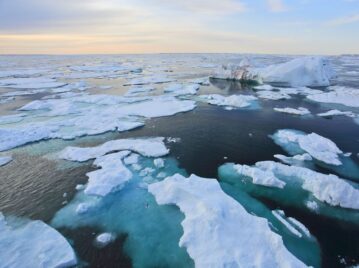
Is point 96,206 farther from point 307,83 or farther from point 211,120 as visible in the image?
point 307,83

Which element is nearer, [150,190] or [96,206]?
[96,206]

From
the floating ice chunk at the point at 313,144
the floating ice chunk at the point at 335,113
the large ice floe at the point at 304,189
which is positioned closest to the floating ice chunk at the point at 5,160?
the large ice floe at the point at 304,189

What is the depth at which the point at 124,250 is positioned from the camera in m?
7.70

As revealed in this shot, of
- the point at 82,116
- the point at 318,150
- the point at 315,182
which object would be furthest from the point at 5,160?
the point at 318,150

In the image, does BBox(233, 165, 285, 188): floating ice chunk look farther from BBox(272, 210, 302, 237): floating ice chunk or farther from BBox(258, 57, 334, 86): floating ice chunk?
BBox(258, 57, 334, 86): floating ice chunk

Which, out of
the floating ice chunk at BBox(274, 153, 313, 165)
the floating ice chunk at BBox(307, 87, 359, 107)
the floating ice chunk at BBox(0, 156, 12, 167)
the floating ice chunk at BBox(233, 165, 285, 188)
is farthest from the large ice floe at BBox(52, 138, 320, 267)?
the floating ice chunk at BBox(307, 87, 359, 107)

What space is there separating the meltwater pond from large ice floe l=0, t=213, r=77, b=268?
1.27 feet

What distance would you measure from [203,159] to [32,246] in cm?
816

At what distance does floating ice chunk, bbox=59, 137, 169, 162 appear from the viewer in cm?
1341

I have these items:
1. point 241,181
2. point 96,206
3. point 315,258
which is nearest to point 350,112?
point 241,181

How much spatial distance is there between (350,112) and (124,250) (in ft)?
71.7

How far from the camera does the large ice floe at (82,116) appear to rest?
53.0 ft

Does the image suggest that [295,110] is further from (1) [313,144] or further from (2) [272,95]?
(1) [313,144]

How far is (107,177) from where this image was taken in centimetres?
1097
